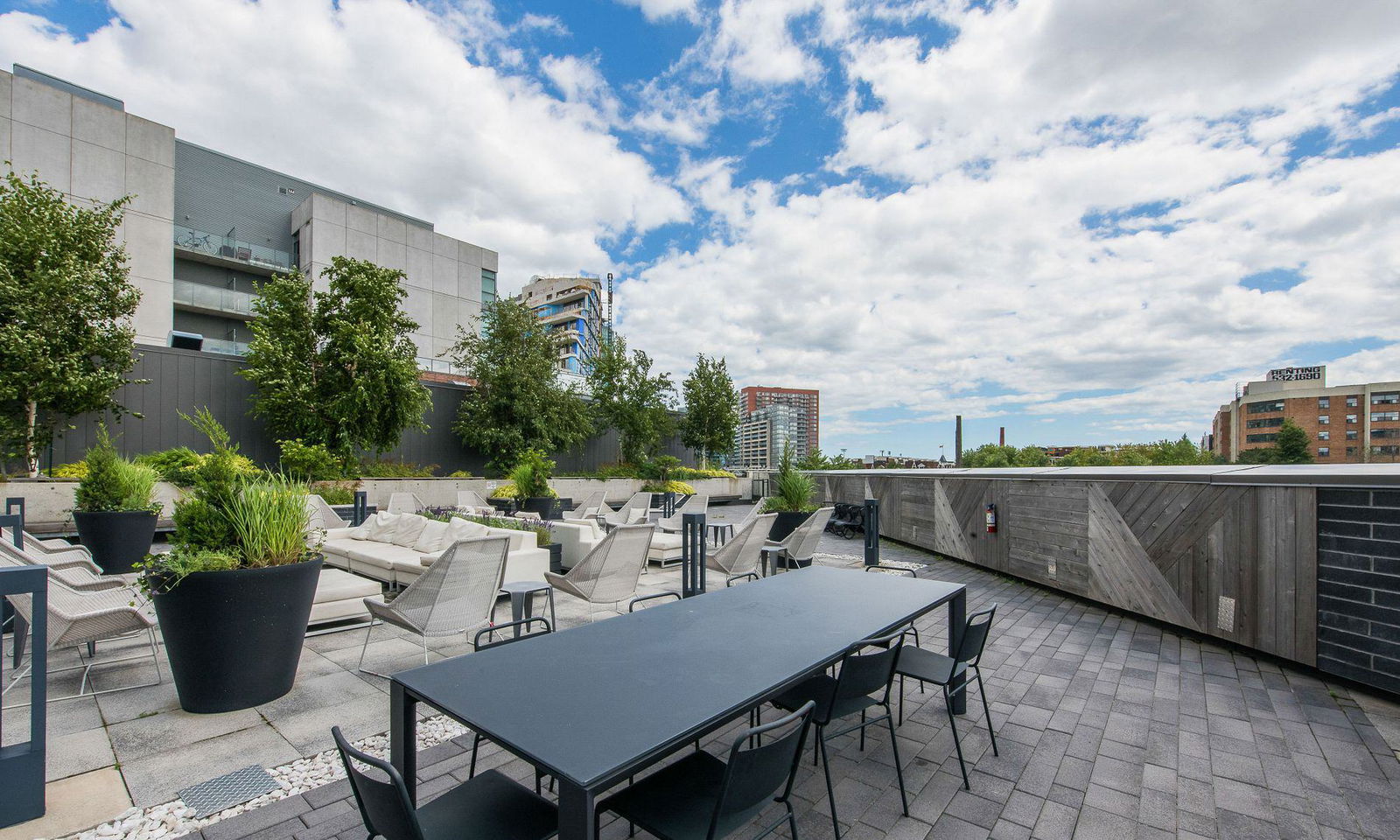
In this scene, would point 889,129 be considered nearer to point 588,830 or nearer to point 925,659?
point 925,659

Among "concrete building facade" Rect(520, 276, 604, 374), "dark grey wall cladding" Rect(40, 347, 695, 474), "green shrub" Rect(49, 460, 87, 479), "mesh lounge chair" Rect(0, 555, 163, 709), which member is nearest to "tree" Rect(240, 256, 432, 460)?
"dark grey wall cladding" Rect(40, 347, 695, 474)

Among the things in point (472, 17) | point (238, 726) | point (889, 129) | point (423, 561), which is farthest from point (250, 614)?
point (889, 129)

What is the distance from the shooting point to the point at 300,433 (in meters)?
14.0

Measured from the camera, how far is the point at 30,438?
10125 mm

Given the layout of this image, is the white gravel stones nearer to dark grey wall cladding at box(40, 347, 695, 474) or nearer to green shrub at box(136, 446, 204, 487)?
green shrub at box(136, 446, 204, 487)

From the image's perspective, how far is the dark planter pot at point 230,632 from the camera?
9.63 feet

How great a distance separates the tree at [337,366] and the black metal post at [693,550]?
471 inches

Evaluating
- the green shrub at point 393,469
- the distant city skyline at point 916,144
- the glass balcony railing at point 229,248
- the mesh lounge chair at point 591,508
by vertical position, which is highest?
the glass balcony railing at point 229,248

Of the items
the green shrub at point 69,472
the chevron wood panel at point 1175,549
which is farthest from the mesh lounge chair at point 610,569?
the green shrub at point 69,472

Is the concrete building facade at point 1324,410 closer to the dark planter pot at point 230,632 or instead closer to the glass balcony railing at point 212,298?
the dark planter pot at point 230,632

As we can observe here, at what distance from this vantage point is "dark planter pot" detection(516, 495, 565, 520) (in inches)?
Result: 392

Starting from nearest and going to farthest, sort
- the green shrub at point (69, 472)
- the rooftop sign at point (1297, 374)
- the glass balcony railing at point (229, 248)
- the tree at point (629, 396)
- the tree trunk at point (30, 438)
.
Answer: the green shrub at point (69, 472), the tree trunk at point (30, 438), the tree at point (629, 396), the glass balcony railing at point (229, 248), the rooftop sign at point (1297, 374)

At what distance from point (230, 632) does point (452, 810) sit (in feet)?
7.69

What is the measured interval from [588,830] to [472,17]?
401 inches
